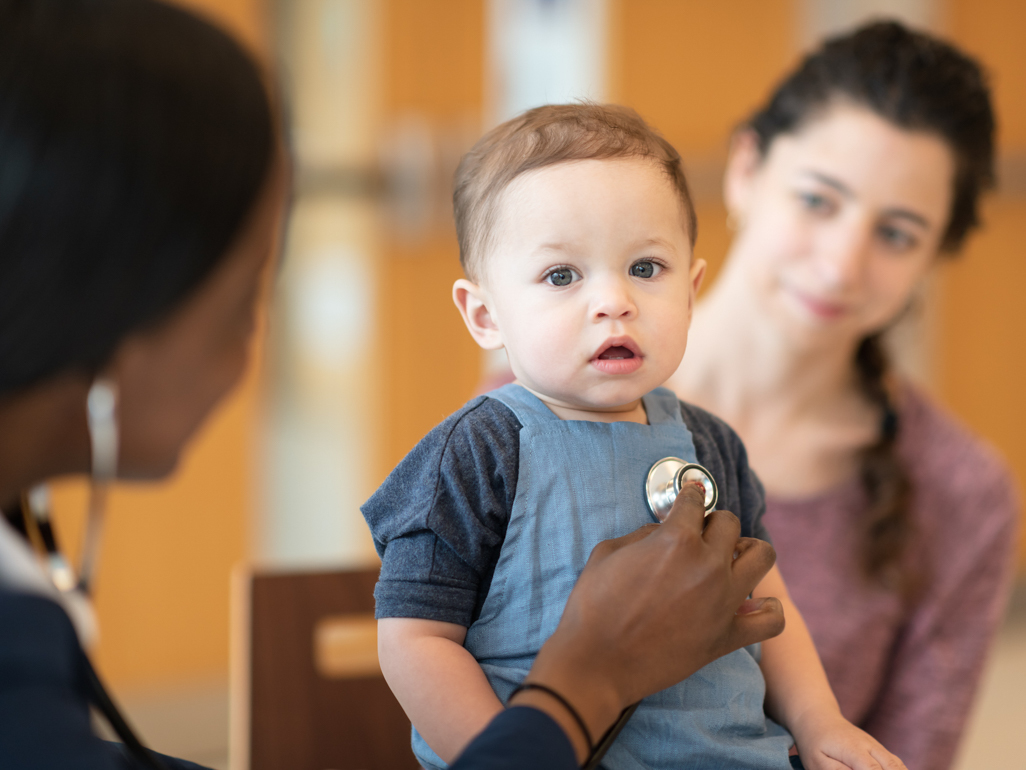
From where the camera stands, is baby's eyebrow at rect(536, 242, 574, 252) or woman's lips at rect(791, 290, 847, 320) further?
woman's lips at rect(791, 290, 847, 320)

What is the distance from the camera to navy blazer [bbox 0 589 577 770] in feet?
1.53

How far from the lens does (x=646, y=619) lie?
23.0 inches

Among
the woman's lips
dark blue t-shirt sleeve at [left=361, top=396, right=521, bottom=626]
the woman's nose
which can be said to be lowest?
dark blue t-shirt sleeve at [left=361, top=396, right=521, bottom=626]

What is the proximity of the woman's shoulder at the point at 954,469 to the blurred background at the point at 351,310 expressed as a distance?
94 centimetres

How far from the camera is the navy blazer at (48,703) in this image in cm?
47

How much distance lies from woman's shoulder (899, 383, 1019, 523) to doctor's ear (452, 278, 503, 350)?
849 millimetres

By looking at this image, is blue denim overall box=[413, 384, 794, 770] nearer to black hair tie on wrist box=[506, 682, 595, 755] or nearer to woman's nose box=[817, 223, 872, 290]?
black hair tie on wrist box=[506, 682, 595, 755]

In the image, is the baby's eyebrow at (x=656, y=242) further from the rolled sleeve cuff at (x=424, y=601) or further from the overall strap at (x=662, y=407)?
the rolled sleeve cuff at (x=424, y=601)

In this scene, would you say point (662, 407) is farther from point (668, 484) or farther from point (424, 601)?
point (424, 601)

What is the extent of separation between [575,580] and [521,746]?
0.12 meters

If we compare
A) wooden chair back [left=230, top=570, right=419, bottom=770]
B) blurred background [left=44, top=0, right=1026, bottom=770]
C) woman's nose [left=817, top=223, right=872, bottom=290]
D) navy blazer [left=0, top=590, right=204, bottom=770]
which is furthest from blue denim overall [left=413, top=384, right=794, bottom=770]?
blurred background [left=44, top=0, right=1026, bottom=770]

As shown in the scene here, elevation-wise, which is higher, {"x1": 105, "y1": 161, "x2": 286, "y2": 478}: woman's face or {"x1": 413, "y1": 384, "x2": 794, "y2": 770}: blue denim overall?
{"x1": 105, "y1": 161, "x2": 286, "y2": 478}: woman's face

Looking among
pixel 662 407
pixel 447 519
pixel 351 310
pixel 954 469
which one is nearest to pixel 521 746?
pixel 447 519

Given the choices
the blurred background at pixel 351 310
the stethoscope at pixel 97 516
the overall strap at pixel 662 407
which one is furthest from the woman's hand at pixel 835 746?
the blurred background at pixel 351 310
